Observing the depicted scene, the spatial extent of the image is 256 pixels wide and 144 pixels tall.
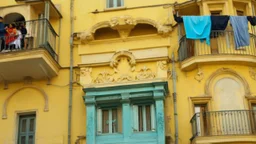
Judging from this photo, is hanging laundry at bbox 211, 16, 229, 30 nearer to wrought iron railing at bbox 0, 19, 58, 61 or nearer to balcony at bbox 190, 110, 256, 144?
balcony at bbox 190, 110, 256, 144

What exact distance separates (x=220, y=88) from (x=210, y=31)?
2201 millimetres

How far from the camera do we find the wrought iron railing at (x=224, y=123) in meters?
16.3

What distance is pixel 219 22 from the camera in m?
17.8

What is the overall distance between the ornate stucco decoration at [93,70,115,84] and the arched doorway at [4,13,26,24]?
4195 millimetres

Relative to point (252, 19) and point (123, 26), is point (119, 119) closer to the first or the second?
point (123, 26)

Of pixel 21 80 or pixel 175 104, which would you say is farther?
pixel 21 80

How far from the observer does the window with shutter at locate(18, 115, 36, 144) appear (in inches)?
707

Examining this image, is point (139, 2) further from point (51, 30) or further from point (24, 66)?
point (24, 66)

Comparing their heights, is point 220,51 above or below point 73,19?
below

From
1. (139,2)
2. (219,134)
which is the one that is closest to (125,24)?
(139,2)

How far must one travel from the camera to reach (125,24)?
18.6 meters

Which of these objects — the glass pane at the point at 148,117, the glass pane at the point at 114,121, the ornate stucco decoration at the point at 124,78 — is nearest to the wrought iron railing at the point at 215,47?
the ornate stucco decoration at the point at 124,78

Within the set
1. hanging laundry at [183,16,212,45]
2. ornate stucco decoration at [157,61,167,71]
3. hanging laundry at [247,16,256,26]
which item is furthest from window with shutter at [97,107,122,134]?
hanging laundry at [247,16,256,26]

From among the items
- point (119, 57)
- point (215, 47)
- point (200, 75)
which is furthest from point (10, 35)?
point (215, 47)
